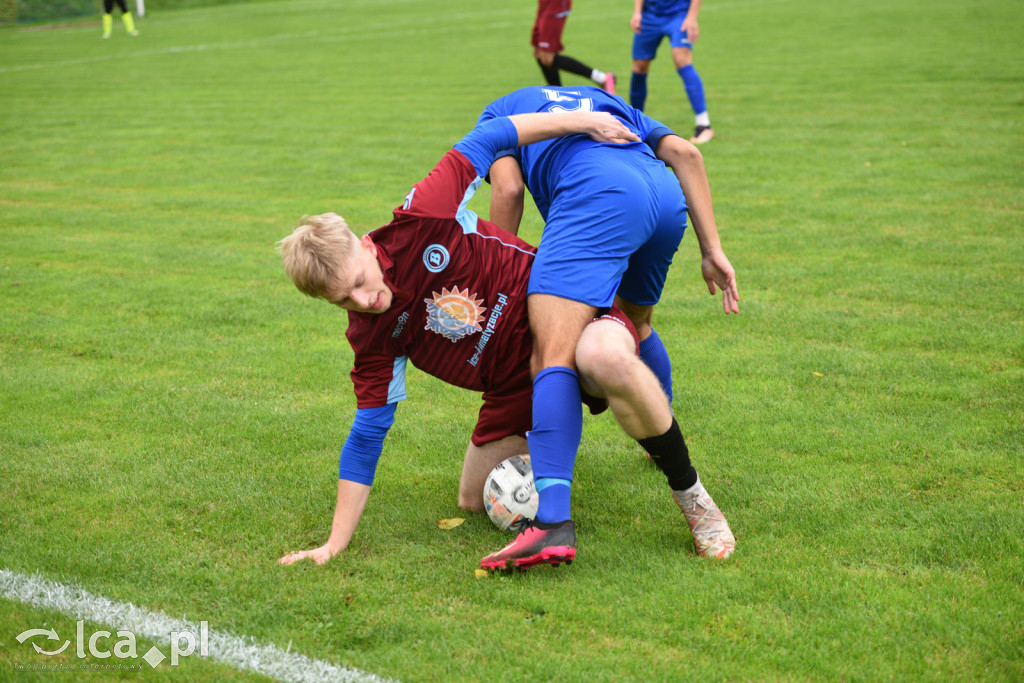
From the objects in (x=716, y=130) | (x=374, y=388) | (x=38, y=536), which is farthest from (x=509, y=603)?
(x=716, y=130)

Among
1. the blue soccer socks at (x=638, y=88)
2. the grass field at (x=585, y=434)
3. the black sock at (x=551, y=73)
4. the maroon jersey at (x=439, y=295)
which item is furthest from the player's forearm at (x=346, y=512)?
the black sock at (x=551, y=73)

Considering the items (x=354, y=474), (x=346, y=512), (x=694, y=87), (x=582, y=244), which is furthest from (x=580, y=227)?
(x=694, y=87)

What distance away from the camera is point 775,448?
384 centimetres

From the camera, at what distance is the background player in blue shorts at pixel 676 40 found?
31.5 ft

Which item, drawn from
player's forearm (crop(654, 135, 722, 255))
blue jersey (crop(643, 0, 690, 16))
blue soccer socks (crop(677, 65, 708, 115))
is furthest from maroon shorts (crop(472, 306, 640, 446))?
blue jersey (crop(643, 0, 690, 16))

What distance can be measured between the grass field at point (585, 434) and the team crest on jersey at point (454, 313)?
29.3 inches

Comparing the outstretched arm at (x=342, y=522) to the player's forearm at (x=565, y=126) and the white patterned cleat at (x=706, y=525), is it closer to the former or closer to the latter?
the white patterned cleat at (x=706, y=525)

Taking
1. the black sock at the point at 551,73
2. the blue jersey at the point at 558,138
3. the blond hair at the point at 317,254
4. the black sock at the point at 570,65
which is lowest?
the black sock at the point at 551,73

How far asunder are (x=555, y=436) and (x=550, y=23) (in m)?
9.85

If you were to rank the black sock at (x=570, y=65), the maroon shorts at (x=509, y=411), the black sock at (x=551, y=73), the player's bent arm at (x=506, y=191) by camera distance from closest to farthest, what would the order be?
the maroon shorts at (x=509, y=411), the player's bent arm at (x=506, y=191), the black sock at (x=570, y=65), the black sock at (x=551, y=73)

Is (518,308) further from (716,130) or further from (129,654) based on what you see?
(716,130)

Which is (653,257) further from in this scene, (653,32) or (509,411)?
(653,32)

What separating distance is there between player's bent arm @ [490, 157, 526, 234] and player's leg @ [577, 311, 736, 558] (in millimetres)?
653

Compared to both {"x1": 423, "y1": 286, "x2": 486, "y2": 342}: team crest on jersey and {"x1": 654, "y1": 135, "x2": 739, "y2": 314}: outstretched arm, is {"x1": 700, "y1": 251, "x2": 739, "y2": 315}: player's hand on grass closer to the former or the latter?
{"x1": 654, "y1": 135, "x2": 739, "y2": 314}: outstretched arm
